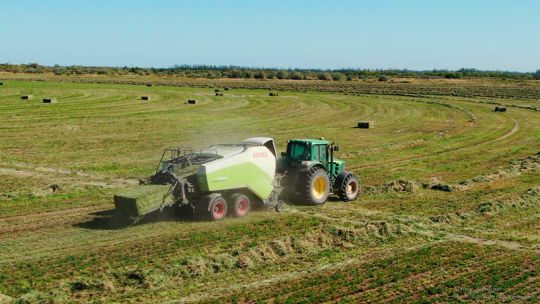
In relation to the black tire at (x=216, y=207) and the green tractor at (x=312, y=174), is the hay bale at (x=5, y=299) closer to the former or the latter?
the black tire at (x=216, y=207)

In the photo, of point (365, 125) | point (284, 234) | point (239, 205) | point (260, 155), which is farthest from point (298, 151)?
point (365, 125)

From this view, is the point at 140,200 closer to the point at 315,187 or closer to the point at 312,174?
the point at 312,174

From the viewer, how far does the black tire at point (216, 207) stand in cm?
1803

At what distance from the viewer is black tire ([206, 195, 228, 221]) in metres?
18.0

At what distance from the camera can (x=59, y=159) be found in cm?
2966

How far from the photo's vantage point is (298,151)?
69.7 ft

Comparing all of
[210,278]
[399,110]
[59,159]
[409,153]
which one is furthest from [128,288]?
[399,110]

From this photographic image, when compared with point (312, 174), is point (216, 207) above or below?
below

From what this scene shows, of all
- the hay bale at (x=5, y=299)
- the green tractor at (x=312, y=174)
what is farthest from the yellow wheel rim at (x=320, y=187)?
the hay bale at (x=5, y=299)

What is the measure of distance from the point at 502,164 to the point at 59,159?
21.7 meters

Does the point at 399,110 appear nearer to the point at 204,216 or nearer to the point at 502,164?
the point at 502,164

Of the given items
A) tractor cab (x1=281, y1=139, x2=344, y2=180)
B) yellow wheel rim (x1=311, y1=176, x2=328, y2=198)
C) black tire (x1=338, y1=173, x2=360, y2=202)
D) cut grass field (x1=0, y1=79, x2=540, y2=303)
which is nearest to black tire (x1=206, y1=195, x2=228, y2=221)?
cut grass field (x1=0, y1=79, x2=540, y2=303)

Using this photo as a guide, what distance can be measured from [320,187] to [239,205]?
3549 mm

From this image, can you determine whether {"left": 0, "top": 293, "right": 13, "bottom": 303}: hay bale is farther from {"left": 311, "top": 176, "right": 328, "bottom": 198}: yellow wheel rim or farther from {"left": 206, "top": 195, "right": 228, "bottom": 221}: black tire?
{"left": 311, "top": 176, "right": 328, "bottom": 198}: yellow wheel rim
